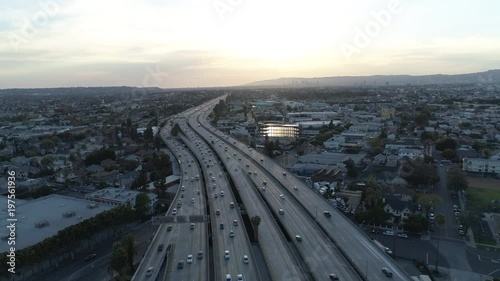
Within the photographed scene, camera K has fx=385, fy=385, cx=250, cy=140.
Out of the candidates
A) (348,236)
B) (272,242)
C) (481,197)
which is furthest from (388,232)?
(481,197)

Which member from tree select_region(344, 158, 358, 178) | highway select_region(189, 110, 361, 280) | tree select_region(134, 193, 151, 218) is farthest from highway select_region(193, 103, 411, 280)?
tree select_region(134, 193, 151, 218)

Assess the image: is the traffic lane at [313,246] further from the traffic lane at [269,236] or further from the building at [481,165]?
the building at [481,165]

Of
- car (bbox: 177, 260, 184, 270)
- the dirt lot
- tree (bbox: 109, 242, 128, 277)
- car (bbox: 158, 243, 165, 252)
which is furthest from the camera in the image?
the dirt lot

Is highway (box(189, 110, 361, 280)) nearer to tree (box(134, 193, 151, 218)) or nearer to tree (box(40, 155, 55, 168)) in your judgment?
tree (box(134, 193, 151, 218))

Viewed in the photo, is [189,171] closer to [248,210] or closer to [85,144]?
[248,210]

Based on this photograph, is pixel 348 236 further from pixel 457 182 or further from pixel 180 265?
pixel 457 182

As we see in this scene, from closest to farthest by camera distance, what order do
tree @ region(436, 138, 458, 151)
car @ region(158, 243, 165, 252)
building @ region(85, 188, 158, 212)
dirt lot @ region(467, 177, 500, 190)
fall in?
car @ region(158, 243, 165, 252) < building @ region(85, 188, 158, 212) < dirt lot @ region(467, 177, 500, 190) < tree @ region(436, 138, 458, 151)

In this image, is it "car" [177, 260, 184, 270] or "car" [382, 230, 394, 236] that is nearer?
"car" [177, 260, 184, 270]
